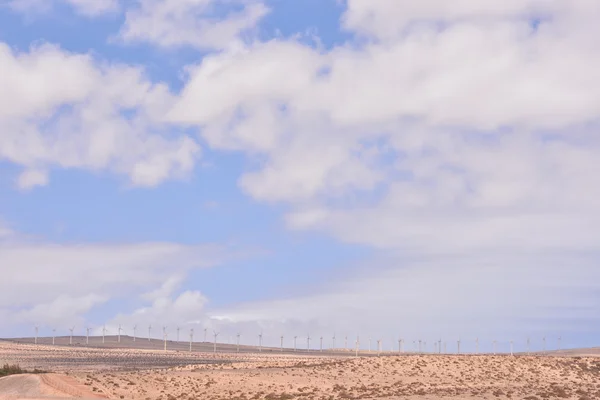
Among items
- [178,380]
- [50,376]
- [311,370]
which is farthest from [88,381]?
[311,370]

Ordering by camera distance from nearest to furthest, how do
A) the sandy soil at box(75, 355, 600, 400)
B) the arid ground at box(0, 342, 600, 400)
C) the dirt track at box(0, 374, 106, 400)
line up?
1. the dirt track at box(0, 374, 106, 400)
2. the arid ground at box(0, 342, 600, 400)
3. the sandy soil at box(75, 355, 600, 400)

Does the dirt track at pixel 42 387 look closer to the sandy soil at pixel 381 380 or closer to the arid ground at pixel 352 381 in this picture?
the arid ground at pixel 352 381

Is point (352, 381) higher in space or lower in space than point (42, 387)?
lower

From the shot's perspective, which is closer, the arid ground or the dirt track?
the dirt track

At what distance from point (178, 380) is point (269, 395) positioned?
1197cm

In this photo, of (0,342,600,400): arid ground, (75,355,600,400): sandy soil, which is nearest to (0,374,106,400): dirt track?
(0,342,600,400): arid ground

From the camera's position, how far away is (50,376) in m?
82.7

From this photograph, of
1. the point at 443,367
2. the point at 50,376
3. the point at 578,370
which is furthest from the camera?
the point at 578,370

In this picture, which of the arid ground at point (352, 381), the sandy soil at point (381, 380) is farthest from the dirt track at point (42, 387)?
the sandy soil at point (381, 380)

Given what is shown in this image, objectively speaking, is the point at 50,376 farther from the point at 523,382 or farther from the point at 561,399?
the point at 523,382

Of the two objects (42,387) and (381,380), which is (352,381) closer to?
(381,380)

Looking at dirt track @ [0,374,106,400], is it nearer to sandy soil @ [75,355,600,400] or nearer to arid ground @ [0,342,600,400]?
arid ground @ [0,342,600,400]

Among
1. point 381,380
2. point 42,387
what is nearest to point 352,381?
point 381,380

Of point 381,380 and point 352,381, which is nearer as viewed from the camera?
point 352,381
